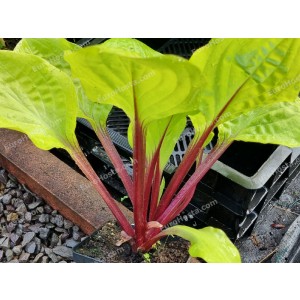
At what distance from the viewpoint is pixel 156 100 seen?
81 centimetres

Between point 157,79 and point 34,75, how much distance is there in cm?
30

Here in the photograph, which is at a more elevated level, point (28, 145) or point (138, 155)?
point (138, 155)

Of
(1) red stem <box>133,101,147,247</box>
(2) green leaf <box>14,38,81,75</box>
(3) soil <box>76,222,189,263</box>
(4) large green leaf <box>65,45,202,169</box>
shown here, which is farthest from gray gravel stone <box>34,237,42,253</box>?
(4) large green leaf <box>65,45,202,169</box>

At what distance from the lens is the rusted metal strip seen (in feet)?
4.45

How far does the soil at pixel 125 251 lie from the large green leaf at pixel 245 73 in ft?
1.09

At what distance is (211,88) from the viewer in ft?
2.89

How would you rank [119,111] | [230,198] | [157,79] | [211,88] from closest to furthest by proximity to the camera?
[157,79] → [211,88] → [230,198] → [119,111]

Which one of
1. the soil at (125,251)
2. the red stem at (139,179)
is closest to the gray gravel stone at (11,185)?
the soil at (125,251)

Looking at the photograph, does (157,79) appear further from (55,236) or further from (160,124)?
(55,236)

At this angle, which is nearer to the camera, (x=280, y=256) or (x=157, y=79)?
(x=157, y=79)

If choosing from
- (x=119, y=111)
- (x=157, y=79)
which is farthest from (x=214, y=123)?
(x=119, y=111)

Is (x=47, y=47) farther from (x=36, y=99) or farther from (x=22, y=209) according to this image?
(x=22, y=209)

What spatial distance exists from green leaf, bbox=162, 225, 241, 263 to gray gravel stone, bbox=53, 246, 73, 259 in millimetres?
488

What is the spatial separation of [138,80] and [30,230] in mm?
775
